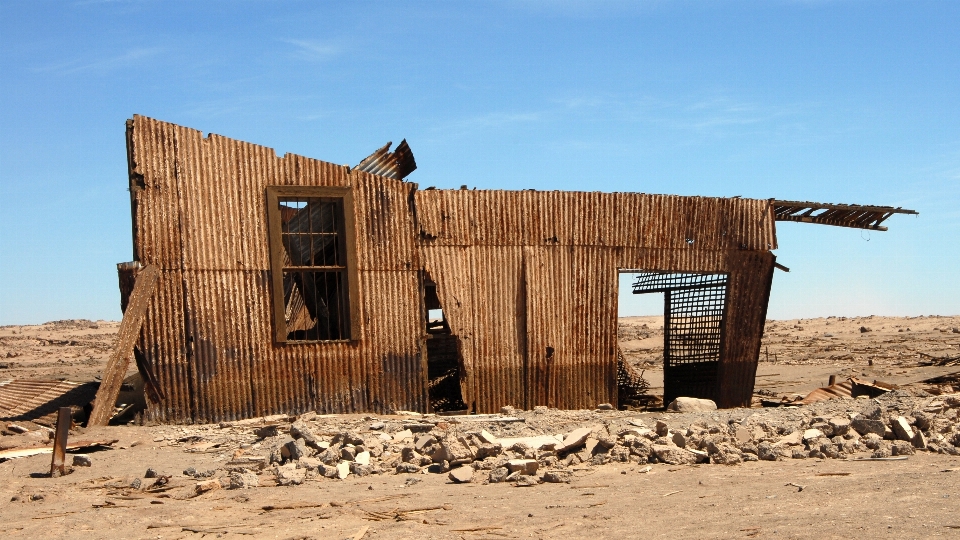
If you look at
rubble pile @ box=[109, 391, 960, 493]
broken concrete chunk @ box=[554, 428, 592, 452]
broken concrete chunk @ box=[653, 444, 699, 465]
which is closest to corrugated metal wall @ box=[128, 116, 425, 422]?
rubble pile @ box=[109, 391, 960, 493]

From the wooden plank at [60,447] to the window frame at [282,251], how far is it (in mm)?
4101

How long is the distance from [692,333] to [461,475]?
9.62 m

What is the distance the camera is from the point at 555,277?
52.4 feet

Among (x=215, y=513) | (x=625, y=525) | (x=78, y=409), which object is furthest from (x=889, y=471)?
(x=78, y=409)

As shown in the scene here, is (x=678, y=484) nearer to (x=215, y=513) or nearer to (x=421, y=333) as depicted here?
(x=215, y=513)

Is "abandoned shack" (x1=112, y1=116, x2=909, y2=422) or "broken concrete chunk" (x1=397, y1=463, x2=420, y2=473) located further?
"abandoned shack" (x1=112, y1=116, x2=909, y2=422)

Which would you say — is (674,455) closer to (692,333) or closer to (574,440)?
(574,440)

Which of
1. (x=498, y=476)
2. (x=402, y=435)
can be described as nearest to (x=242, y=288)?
(x=402, y=435)

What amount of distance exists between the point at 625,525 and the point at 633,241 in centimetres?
914

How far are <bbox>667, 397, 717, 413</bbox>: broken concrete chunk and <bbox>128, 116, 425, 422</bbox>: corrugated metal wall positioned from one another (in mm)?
4063

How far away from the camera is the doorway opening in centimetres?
1562

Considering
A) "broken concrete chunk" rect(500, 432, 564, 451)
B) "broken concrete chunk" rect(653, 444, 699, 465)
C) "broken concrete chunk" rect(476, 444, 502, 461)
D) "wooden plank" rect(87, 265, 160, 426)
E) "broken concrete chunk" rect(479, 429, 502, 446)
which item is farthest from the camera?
"wooden plank" rect(87, 265, 160, 426)

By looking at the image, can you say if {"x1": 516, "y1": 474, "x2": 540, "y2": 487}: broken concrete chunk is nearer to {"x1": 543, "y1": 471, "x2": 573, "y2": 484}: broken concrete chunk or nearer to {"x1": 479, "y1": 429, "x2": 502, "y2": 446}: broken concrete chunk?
{"x1": 543, "y1": 471, "x2": 573, "y2": 484}: broken concrete chunk

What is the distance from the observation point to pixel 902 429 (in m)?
11.1
